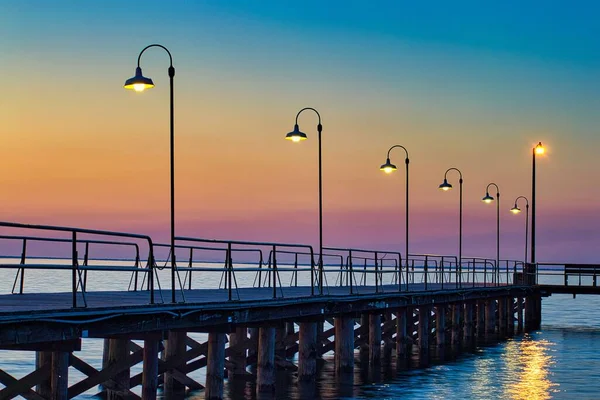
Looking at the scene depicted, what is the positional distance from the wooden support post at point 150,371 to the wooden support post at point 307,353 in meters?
6.68

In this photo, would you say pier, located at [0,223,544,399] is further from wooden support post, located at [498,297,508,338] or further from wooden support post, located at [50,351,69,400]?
wooden support post, located at [498,297,508,338]

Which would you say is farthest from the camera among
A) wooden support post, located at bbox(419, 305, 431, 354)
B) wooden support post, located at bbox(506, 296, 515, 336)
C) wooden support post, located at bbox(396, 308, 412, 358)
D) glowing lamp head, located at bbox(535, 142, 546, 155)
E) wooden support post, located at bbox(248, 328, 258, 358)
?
glowing lamp head, located at bbox(535, 142, 546, 155)

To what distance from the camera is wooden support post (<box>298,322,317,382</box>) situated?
78.9ft

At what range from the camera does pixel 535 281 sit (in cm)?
5241

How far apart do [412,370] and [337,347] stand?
387 cm

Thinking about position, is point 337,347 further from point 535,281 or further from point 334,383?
point 535,281

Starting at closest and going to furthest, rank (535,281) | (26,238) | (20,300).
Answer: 1. (20,300)
2. (26,238)
3. (535,281)

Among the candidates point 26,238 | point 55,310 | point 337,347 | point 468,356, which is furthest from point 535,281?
point 55,310

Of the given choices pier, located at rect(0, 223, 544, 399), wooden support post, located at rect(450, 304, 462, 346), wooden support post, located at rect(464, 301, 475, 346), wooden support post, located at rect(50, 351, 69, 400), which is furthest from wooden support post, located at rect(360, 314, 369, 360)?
wooden support post, located at rect(50, 351, 69, 400)

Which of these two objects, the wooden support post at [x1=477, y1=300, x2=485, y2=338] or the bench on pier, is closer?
the wooden support post at [x1=477, y1=300, x2=485, y2=338]

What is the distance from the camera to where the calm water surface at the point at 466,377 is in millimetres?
24484

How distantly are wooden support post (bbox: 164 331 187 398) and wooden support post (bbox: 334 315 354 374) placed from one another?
492 centimetres

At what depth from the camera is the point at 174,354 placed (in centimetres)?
2133

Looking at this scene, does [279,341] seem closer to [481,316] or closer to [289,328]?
[289,328]
